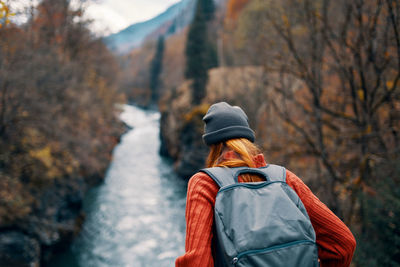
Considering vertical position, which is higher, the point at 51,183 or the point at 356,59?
the point at 356,59

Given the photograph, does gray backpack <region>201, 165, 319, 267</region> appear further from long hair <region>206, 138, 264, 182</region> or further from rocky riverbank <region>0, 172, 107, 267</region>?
rocky riverbank <region>0, 172, 107, 267</region>

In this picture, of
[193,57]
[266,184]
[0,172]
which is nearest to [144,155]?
[193,57]

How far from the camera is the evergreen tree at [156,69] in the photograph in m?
59.8

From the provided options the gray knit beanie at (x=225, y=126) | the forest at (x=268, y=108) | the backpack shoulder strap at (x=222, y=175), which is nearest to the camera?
the backpack shoulder strap at (x=222, y=175)

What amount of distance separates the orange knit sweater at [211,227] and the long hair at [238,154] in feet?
0.23

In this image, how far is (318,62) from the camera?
4.67m

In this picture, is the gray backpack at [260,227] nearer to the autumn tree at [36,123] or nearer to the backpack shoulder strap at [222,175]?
the backpack shoulder strap at [222,175]

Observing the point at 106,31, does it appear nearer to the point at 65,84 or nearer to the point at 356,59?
the point at 65,84

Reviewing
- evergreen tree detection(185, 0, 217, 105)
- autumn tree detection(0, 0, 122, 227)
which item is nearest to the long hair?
autumn tree detection(0, 0, 122, 227)

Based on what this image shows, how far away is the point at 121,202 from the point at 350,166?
10929 millimetres

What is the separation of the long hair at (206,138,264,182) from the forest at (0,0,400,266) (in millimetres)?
2842

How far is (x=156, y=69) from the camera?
61.2m

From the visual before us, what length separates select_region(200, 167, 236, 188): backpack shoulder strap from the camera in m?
1.23

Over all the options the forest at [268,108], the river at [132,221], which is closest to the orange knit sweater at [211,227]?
the forest at [268,108]
